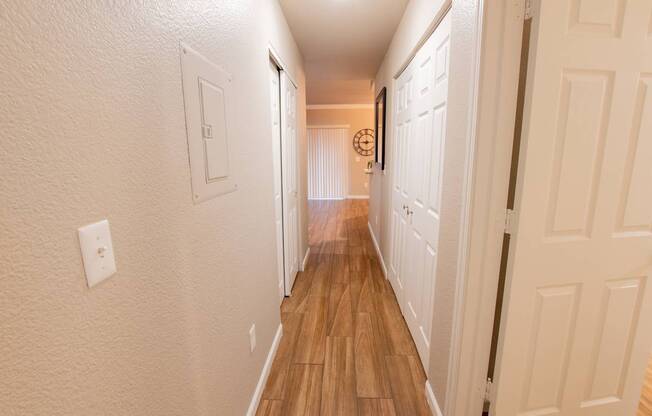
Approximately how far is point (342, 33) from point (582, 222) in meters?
2.54

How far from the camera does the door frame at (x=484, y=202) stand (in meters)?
1.05

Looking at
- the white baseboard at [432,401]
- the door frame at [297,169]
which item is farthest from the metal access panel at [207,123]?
the white baseboard at [432,401]

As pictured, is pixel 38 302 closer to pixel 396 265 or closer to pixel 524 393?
pixel 524 393

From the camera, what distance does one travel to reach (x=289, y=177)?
2.86m

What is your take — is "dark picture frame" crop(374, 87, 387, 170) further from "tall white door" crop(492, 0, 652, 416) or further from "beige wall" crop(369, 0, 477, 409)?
"tall white door" crop(492, 0, 652, 416)

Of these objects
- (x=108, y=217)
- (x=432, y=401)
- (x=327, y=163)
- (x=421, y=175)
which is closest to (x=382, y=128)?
(x=421, y=175)

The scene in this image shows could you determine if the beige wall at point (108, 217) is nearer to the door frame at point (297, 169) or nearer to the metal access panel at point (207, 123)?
the metal access panel at point (207, 123)

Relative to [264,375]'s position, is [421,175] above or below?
above

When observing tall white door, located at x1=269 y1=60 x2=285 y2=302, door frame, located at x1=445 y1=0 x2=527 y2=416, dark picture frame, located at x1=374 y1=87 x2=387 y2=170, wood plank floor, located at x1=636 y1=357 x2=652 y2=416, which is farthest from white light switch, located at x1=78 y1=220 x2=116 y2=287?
dark picture frame, located at x1=374 y1=87 x2=387 y2=170

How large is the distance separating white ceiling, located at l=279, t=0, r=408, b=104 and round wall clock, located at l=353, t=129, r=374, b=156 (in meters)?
3.12

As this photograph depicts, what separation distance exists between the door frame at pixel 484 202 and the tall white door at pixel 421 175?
1.40 ft

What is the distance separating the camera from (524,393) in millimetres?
1299

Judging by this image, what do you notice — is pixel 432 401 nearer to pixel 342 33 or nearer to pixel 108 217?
pixel 108 217

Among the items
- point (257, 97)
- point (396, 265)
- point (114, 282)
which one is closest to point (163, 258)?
point (114, 282)
